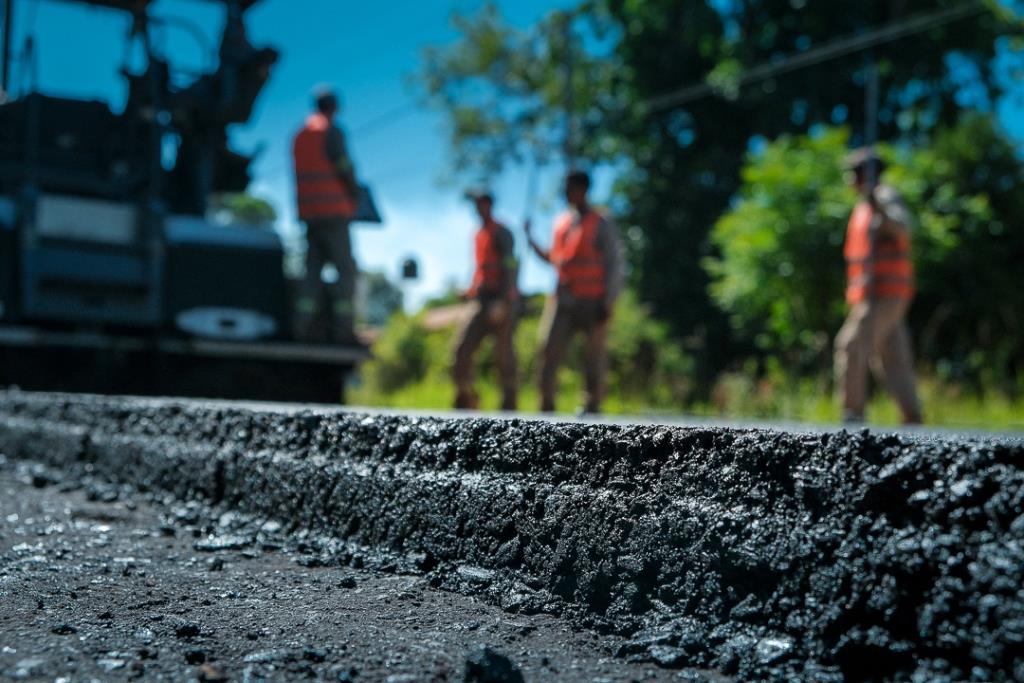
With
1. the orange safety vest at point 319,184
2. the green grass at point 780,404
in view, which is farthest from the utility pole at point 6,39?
the green grass at point 780,404

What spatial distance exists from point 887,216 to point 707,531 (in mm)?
5773

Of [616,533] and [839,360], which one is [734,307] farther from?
[616,533]

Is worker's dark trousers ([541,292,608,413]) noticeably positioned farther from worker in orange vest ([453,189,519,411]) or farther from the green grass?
worker in orange vest ([453,189,519,411])

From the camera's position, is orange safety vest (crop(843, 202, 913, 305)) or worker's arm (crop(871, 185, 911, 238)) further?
worker's arm (crop(871, 185, 911, 238))

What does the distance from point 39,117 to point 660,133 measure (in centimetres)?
1750

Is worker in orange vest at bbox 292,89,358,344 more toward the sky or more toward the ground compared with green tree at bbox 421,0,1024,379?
more toward the ground

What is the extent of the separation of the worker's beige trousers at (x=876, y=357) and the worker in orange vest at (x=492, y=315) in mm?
2747

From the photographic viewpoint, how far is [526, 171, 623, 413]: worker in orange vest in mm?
7465

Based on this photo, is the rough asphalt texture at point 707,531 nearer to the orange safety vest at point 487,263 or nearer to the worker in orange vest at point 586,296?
the worker in orange vest at point 586,296

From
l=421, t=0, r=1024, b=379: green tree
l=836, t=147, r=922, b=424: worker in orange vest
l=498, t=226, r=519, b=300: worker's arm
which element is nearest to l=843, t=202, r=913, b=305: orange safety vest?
l=836, t=147, r=922, b=424: worker in orange vest

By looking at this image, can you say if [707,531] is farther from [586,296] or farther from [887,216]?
[586,296]

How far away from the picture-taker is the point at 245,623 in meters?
1.91

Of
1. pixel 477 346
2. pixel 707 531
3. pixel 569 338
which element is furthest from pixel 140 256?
pixel 707 531

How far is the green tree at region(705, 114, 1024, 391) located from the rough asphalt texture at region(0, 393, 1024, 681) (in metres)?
10.7
